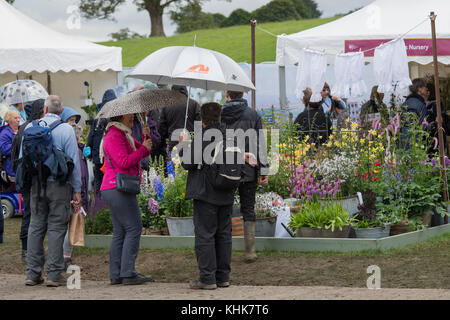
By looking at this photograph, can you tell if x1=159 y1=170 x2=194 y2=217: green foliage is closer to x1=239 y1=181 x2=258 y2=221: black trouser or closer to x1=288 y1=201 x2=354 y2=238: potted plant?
x1=239 y1=181 x2=258 y2=221: black trouser

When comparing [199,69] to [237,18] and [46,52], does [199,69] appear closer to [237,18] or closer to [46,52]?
[46,52]

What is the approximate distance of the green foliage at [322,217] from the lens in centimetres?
764

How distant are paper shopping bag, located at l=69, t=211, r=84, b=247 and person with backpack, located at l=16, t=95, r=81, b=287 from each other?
0.18 m

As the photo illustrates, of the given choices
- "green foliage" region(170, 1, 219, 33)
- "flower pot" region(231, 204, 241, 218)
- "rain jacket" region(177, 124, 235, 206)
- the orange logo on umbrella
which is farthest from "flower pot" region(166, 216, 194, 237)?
"green foliage" region(170, 1, 219, 33)

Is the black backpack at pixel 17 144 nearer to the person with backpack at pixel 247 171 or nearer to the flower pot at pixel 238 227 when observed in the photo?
the person with backpack at pixel 247 171

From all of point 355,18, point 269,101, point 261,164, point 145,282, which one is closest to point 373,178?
point 261,164

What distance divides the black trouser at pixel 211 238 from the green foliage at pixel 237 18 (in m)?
57.3

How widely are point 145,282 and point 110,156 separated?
1.23m

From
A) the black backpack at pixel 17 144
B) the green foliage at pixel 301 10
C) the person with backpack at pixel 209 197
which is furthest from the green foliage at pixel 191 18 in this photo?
the person with backpack at pixel 209 197

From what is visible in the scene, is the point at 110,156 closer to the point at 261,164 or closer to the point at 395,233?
the point at 261,164

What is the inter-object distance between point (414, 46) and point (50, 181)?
299 inches

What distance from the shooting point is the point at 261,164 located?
7285 mm

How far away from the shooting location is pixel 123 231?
21.6ft

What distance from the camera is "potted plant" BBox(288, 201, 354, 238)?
763cm
